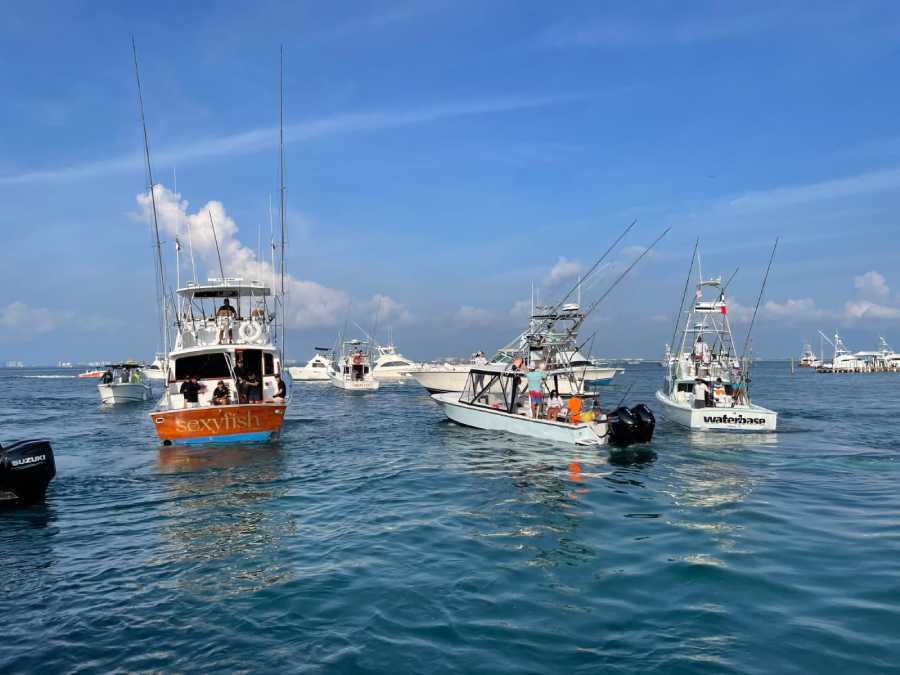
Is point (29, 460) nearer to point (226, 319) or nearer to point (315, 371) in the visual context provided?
point (226, 319)

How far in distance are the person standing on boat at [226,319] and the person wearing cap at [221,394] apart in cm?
227

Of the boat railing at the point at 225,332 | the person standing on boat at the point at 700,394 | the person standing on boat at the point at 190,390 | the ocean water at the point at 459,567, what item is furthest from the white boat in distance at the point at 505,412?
the person standing on boat at the point at 190,390

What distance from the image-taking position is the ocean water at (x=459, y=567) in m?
6.50

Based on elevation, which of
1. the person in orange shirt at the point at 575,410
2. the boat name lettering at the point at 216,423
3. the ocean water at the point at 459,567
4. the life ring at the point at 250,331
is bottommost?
the ocean water at the point at 459,567

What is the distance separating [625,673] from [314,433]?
22434mm

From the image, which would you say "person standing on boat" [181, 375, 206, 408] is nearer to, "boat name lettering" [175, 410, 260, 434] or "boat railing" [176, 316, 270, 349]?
"boat name lettering" [175, 410, 260, 434]

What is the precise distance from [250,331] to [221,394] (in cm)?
334

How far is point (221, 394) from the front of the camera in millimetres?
22094

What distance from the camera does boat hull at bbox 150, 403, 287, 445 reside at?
20.3 meters

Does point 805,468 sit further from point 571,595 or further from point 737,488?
point 571,595

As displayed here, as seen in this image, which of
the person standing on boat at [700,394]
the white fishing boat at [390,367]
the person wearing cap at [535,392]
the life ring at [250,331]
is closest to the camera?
the person wearing cap at [535,392]

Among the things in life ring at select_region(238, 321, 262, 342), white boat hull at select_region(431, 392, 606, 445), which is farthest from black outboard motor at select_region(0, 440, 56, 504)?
white boat hull at select_region(431, 392, 606, 445)

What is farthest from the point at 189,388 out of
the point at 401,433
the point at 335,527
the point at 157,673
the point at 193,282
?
the point at 157,673

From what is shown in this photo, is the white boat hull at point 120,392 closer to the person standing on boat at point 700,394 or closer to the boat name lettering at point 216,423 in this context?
the boat name lettering at point 216,423
